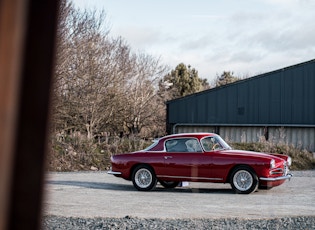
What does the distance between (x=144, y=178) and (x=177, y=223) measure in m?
6.09

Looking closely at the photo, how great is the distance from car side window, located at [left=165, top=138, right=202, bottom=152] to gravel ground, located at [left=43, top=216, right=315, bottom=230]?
17.6 feet

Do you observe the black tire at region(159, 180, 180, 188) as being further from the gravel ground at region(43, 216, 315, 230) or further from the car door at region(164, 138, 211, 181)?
the gravel ground at region(43, 216, 315, 230)

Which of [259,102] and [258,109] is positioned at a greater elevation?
[259,102]

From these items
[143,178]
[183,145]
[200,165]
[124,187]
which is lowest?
[124,187]

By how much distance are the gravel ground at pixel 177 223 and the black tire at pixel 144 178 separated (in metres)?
5.49

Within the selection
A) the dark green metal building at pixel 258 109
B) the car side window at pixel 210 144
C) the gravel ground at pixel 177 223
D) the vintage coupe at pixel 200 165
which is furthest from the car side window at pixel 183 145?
the dark green metal building at pixel 258 109

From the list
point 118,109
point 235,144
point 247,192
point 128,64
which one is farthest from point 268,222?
point 128,64

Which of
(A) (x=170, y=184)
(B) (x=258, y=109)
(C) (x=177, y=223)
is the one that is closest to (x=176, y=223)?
(C) (x=177, y=223)

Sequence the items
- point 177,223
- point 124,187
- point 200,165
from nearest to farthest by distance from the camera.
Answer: point 177,223 → point 200,165 → point 124,187

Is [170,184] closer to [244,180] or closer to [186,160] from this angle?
[186,160]

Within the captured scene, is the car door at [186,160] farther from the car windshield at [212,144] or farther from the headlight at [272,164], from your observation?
the headlight at [272,164]

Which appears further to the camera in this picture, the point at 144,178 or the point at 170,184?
the point at 170,184

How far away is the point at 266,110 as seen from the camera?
35.6 metres

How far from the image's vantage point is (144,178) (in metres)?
15.6
